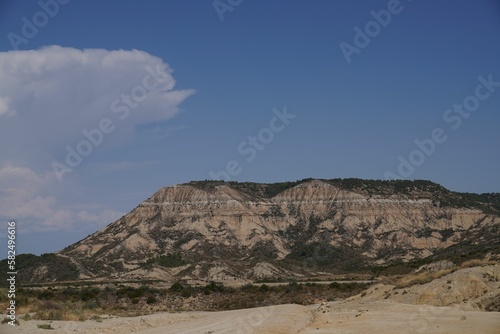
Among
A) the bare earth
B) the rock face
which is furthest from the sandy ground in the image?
the rock face

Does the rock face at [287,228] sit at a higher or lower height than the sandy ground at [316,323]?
higher

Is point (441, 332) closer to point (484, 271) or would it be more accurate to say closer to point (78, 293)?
point (484, 271)

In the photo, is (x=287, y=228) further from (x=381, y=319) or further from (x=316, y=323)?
(x=381, y=319)

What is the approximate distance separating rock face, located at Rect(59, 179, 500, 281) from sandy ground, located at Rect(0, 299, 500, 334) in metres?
69.1

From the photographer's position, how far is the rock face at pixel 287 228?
112875 mm

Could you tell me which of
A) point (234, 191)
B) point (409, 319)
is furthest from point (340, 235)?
point (409, 319)

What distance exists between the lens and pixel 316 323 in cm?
2780

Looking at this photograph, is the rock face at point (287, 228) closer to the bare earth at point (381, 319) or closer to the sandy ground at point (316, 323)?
the bare earth at point (381, 319)

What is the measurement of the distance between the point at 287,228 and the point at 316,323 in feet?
354

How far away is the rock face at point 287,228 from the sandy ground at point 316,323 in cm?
6906

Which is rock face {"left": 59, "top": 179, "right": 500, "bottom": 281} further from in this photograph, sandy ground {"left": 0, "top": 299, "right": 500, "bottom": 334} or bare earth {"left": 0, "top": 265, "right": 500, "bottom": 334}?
sandy ground {"left": 0, "top": 299, "right": 500, "bottom": 334}

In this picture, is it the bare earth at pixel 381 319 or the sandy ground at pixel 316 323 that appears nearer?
the sandy ground at pixel 316 323

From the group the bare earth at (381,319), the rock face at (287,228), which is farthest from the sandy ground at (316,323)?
the rock face at (287,228)

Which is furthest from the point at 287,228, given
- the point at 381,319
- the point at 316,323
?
the point at 381,319
